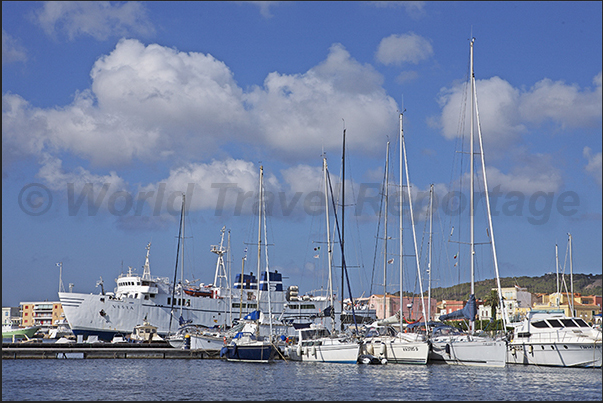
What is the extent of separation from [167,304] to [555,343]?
167 ft

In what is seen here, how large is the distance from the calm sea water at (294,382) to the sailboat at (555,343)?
750 mm

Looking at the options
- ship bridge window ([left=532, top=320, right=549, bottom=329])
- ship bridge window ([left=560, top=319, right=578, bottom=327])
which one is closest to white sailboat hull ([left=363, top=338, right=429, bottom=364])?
ship bridge window ([left=532, top=320, right=549, bottom=329])

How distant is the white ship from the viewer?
2921 inches

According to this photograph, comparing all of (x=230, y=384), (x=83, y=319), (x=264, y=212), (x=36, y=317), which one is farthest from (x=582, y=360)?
(x=36, y=317)

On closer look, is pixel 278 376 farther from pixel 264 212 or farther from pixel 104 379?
pixel 264 212

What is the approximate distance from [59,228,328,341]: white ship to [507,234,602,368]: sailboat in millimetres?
32461

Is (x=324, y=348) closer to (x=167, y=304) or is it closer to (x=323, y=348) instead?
(x=323, y=348)

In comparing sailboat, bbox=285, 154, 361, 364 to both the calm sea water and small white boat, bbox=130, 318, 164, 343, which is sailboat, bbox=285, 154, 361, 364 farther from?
small white boat, bbox=130, 318, 164, 343

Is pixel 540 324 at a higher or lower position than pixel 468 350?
higher

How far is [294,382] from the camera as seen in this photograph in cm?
3381

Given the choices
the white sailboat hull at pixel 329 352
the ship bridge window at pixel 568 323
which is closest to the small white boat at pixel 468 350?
the ship bridge window at pixel 568 323

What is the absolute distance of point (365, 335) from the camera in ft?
158

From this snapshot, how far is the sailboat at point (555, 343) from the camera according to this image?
3756 centimetres

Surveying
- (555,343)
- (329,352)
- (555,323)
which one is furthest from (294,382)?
(555,323)
